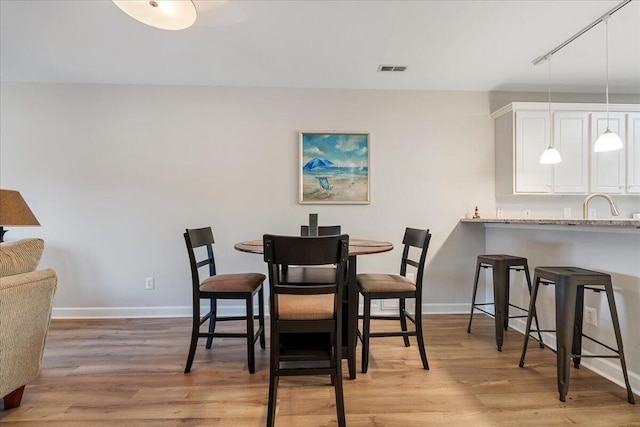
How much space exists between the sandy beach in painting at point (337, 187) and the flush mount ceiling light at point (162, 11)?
1.69 meters

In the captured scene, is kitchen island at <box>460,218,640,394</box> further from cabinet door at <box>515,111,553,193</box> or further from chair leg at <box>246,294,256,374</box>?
chair leg at <box>246,294,256,374</box>

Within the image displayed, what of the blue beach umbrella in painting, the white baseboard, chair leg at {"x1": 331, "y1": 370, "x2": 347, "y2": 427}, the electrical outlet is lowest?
the white baseboard

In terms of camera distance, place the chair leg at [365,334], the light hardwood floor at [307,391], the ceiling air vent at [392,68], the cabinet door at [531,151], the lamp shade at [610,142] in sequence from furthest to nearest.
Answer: the cabinet door at [531,151] < the ceiling air vent at [392,68] < the lamp shade at [610,142] < the chair leg at [365,334] < the light hardwood floor at [307,391]

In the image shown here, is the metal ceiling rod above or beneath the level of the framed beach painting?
above

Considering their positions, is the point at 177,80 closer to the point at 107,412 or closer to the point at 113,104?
the point at 113,104

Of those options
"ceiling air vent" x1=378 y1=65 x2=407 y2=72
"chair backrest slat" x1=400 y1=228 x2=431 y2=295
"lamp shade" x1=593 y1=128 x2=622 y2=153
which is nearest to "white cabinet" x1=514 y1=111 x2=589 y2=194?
"lamp shade" x1=593 y1=128 x2=622 y2=153

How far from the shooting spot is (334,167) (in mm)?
3131

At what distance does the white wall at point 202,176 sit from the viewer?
3.04m

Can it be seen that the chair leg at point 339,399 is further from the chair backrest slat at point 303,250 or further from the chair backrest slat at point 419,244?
the chair backrest slat at point 419,244

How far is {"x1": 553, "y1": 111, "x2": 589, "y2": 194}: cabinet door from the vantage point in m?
3.02

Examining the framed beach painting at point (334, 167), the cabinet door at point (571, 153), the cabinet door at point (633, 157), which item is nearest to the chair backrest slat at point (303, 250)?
the framed beach painting at point (334, 167)

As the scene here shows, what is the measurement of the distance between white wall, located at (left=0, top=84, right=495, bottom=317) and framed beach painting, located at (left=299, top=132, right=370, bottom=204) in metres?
0.10

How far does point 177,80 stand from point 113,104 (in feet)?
2.36

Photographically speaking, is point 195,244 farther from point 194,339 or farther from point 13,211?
point 13,211
